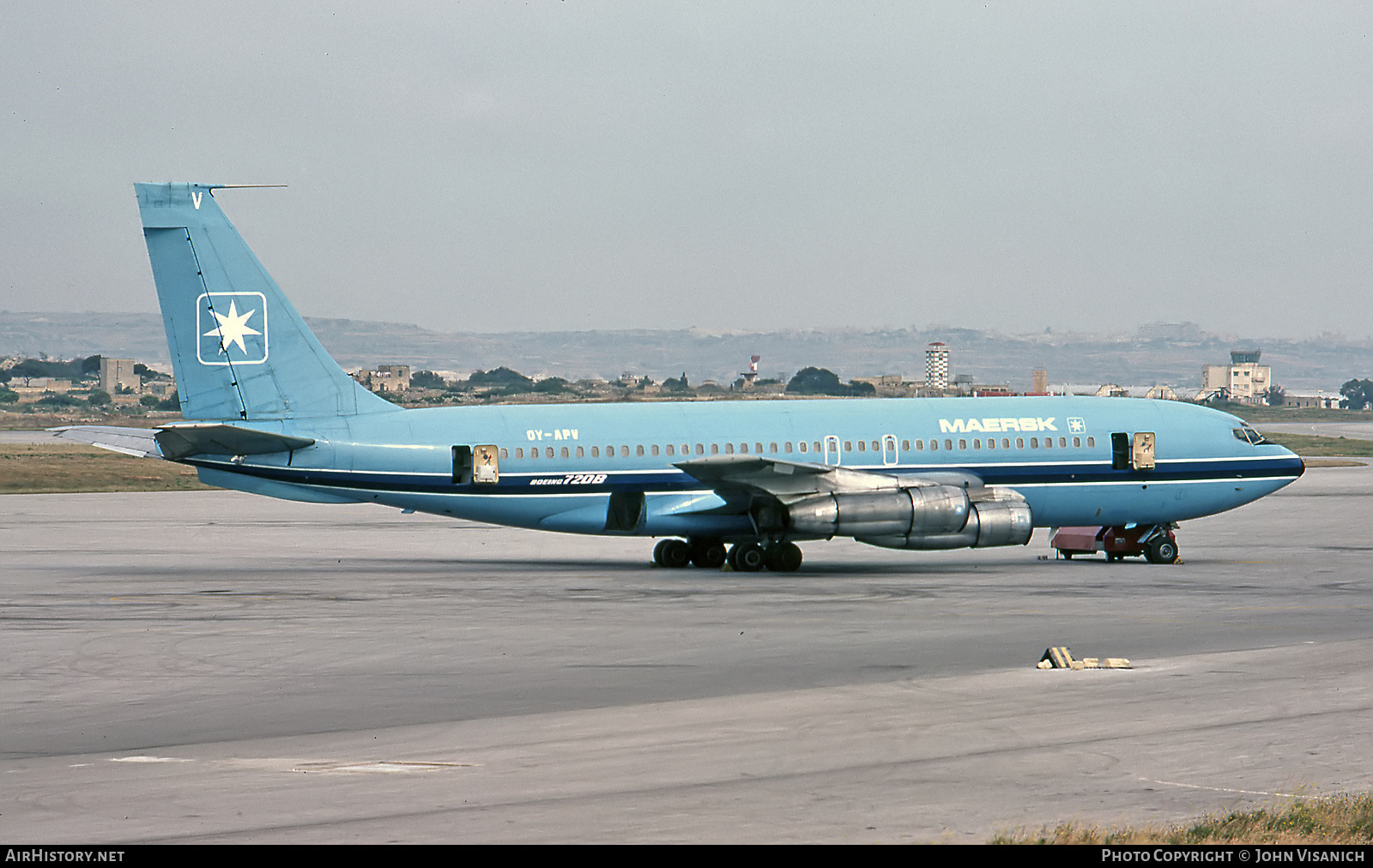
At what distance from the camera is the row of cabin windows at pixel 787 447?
36.7m

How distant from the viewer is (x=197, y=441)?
3422 cm

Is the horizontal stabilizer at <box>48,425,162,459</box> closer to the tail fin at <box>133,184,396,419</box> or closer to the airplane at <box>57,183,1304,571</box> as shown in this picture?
the airplane at <box>57,183,1304,571</box>

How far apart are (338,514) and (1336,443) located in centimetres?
8949

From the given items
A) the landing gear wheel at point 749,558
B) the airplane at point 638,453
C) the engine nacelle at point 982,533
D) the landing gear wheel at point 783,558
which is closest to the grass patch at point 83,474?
the airplane at point 638,453

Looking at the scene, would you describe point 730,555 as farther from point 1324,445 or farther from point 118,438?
point 1324,445

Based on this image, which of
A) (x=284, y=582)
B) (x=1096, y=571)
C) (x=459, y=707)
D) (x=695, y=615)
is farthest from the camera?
(x=1096, y=571)

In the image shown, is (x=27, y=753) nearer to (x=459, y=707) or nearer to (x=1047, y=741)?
(x=459, y=707)

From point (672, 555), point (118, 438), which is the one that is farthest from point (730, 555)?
point (118, 438)

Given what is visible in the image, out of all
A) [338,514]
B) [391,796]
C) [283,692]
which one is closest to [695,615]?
[283,692]

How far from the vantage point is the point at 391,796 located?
42.0 ft

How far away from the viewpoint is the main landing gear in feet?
118

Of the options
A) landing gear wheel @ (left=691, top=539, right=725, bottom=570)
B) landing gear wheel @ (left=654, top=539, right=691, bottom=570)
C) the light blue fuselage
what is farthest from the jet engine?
landing gear wheel @ (left=654, top=539, right=691, bottom=570)

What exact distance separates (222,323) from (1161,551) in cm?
2438

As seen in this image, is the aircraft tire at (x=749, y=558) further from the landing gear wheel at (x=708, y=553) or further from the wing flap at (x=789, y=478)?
the landing gear wheel at (x=708, y=553)
